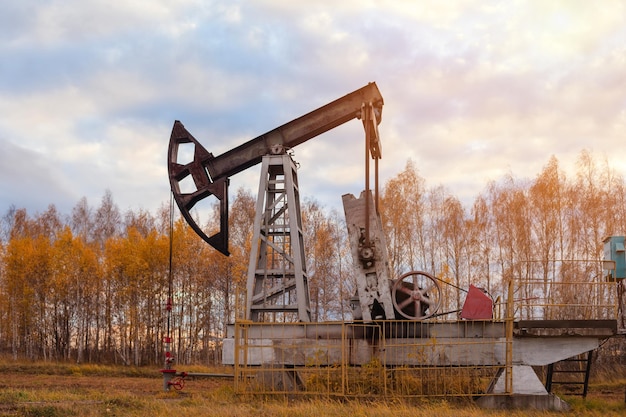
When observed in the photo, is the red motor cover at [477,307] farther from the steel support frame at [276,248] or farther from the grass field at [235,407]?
the steel support frame at [276,248]

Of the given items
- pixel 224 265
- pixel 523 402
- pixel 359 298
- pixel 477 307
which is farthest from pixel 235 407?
pixel 224 265

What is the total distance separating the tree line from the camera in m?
23.2

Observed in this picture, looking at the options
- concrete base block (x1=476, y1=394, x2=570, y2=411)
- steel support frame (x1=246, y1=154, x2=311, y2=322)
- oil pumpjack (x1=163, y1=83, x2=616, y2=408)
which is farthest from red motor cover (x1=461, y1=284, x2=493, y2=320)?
steel support frame (x1=246, y1=154, x2=311, y2=322)

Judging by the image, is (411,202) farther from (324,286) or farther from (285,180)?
(285,180)

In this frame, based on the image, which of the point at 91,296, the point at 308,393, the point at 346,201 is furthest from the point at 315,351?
the point at 91,296

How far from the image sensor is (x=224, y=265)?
85.7ft

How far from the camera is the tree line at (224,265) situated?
23.2 meters

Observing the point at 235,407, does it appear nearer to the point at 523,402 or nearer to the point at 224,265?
the point at 523,402

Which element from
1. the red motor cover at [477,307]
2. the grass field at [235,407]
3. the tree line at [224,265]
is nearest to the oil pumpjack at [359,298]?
the red motor cover at [477,307]

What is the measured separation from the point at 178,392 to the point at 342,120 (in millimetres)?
5705

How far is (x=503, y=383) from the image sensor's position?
350 inches

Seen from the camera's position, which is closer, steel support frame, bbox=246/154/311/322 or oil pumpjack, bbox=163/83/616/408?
oil pumpjack, bbox=163/83/616/408

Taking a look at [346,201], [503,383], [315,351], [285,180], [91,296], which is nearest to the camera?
[503,383]

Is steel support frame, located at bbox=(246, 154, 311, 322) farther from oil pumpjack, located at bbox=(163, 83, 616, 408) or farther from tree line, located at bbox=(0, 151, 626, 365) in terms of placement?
tree line, located at bbox=(0, 151, 626, 365)
